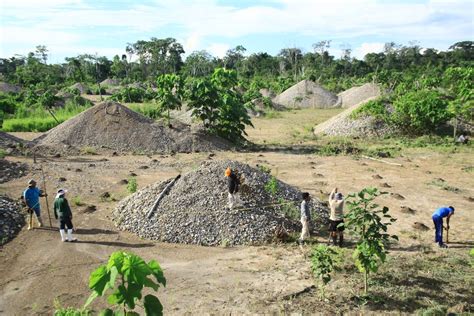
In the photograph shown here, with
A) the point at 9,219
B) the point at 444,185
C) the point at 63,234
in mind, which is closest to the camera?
the point at 63,234

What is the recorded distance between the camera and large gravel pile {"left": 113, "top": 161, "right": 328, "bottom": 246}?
10141mm

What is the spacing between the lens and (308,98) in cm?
4181

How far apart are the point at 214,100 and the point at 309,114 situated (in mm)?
16468

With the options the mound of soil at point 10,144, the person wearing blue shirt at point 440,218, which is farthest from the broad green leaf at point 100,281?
the mound of soil at point 10,144

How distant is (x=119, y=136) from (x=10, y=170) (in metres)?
6.42

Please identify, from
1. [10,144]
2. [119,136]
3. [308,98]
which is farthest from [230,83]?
[308,98]

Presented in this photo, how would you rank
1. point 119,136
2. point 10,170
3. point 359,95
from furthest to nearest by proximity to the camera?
point 359,95
point 119,136
point 10,170

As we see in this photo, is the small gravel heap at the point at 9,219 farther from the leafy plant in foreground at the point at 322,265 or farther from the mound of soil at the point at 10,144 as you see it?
the mound of soil at the point at 10,144

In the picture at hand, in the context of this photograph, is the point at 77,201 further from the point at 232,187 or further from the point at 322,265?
the point at 322,265

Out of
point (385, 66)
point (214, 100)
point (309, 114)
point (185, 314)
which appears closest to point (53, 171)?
point (214, 100)

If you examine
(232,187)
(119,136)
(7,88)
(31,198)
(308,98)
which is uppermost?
(7,88)

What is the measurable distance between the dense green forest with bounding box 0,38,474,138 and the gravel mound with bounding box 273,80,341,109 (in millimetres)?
3172

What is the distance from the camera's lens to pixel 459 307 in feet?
23.2

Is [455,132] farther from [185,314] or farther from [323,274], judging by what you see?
[185,314]
